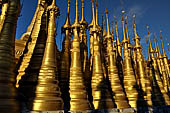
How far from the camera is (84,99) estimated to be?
39.9 feet

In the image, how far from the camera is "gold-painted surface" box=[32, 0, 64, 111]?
9.05 m

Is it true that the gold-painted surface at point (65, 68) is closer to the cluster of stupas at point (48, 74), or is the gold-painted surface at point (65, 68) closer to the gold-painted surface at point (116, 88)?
the cluster of stupas at point (48, 74)

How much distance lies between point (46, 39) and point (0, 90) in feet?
19.1

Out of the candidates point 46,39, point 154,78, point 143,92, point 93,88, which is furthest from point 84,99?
point 154,78

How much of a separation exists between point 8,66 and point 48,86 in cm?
284

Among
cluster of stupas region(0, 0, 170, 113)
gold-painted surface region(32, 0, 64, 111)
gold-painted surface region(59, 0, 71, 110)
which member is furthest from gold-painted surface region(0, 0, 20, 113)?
gold-painted surface region(59, 0, 71, 110)

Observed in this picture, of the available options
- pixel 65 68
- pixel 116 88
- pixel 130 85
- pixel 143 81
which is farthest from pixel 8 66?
pixel 143 81

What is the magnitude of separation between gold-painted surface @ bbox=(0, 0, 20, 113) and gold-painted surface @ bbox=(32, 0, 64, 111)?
59.3 inches

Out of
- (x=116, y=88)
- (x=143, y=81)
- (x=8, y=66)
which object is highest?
(x=8, y=66)

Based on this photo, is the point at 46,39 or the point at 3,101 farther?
the point at 46,39

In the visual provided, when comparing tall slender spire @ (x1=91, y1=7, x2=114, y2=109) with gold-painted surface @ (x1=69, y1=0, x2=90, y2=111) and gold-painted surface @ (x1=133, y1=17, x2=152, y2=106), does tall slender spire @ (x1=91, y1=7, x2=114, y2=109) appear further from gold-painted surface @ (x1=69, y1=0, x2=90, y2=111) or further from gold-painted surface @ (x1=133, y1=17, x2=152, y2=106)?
gold-painted surface @ (x1=133, y1=17, x2=152, y2=106)

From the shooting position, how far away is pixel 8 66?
7.87 meters

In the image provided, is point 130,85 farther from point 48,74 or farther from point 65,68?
point 48,74

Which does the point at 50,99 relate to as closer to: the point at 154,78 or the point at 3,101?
the point at 3,101
